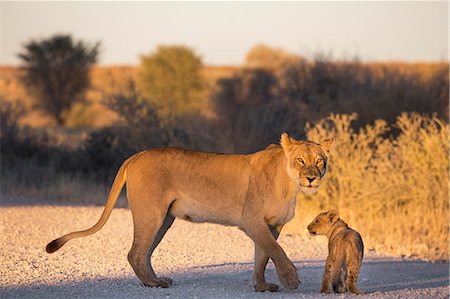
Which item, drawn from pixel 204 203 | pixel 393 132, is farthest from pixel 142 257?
pixel 393 132

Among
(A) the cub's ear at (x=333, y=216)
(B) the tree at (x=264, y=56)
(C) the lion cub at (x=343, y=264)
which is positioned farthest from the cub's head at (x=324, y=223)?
(B) the tree at (x=264, y=56)

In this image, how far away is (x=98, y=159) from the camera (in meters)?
23.1

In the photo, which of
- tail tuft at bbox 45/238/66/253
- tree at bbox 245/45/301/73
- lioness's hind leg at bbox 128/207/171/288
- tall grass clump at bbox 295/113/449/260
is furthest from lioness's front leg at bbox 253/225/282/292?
tree at bbox 245/45/301/73

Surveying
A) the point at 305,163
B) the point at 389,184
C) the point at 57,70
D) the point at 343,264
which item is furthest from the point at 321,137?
the point at 57,70

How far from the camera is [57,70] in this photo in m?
47.8

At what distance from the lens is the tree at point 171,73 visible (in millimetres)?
44791

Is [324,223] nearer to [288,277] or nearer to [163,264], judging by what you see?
[288,277]

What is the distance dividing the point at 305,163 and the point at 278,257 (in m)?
1.01

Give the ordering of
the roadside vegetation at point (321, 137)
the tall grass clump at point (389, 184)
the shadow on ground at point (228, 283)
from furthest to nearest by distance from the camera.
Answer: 1. the roadside vegetation at point (321, 137)
2. the tall grass clump at point (389, 184)
3. the shadow on ground at point (228, 283)

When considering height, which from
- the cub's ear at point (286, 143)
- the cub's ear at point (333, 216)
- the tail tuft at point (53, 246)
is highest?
the cub's ear at point (286, 143)

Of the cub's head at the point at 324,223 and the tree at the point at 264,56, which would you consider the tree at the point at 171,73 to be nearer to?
the tree at the point at 264,56

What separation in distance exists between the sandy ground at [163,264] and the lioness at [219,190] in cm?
49

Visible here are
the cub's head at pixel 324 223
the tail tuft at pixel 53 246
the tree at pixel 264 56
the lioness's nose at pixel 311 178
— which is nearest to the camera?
the lioness's nose at pixel 311 178

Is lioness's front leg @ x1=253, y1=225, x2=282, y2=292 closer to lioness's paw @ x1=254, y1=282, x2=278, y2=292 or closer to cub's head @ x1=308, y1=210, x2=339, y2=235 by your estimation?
lioness's paw @ x1=254, y1=282, x2=278, y2=292
